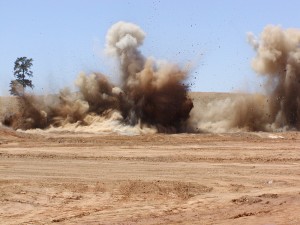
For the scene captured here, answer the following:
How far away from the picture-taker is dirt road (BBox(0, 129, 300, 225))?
12.6m

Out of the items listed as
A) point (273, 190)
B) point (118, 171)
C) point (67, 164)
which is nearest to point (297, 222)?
point (273, 190)

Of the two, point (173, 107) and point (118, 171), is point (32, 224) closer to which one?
point (118, 171)

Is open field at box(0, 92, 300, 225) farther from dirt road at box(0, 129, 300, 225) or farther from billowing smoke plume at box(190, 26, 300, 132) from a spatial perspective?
billowing smoke plume at box(190, 26, 300, 132)

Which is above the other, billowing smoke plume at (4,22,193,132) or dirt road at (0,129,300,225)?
billowing smoke plume at (4,22,193,132)

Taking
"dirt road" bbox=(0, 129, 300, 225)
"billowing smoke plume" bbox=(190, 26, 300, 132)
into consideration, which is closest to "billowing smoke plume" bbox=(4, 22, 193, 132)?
"billowing smoke plume" bbox=(190, 26, 300, 132)

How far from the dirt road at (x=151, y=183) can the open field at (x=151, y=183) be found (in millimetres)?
20

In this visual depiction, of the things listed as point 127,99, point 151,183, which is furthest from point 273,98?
point 151,183

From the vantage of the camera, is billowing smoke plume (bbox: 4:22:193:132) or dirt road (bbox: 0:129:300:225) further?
billowing smoke plume (bbox: 4:22:193:132)

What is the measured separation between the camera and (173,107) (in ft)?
140

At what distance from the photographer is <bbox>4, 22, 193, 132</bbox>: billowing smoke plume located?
139 feet

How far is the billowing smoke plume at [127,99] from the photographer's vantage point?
1662 inches

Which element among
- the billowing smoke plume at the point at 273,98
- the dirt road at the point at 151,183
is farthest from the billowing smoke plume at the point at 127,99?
the dirt road at the point at 151,183

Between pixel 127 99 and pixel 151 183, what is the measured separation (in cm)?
2670

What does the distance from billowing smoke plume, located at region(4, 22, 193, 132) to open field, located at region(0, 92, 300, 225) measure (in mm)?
11365
